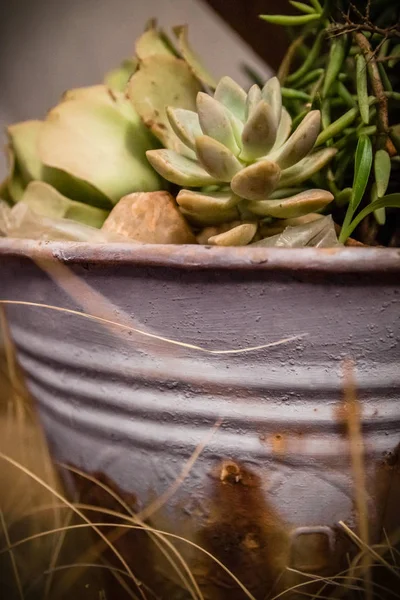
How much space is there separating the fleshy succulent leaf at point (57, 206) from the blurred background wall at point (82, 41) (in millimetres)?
257

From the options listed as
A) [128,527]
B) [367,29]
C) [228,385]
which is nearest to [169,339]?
[228,385]

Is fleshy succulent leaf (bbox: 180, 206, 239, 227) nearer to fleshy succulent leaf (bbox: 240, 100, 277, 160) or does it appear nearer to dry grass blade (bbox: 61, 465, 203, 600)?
fleshy succulent leaf (bbox: 240, 100, 277, 160)

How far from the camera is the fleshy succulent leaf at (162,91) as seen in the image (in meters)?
0.42

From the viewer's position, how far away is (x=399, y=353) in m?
0.29

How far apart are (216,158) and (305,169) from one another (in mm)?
68

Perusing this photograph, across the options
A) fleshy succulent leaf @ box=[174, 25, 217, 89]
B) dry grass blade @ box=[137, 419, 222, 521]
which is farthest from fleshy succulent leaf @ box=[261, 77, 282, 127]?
dry grass blade @ box=[137, 419, 222, 521]

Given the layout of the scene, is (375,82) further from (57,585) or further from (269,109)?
(57,585)

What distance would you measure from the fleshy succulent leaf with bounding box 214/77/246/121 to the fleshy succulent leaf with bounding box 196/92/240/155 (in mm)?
34

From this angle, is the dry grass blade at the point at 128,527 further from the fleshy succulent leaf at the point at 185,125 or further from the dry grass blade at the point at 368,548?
the fleshy succulent leaf at the point at 185,125

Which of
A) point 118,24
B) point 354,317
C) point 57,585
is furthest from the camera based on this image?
point 118,24

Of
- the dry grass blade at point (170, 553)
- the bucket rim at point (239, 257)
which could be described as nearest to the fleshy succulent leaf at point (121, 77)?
the bucket rim at point (239, 257)

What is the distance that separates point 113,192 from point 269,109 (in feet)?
0.54

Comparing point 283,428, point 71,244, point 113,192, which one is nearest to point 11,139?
point 113,192

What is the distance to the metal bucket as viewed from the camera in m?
0.27
